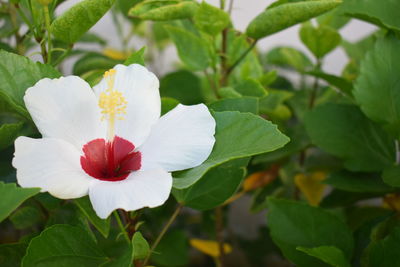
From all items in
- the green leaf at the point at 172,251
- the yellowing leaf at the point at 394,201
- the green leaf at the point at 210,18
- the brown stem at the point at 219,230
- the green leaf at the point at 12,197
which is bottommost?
the green leaf at the point at 172,251

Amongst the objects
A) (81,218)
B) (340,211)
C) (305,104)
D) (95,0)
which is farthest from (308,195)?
(95,0)

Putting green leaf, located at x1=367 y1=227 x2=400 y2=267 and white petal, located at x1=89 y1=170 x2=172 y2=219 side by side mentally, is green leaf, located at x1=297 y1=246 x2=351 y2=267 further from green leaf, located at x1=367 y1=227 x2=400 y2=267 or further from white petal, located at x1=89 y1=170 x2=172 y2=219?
white petal, located at x1=89 y1=170 x2=172 y2=219

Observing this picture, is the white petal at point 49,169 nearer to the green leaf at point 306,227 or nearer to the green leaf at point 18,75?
the green leaf at point 18,75

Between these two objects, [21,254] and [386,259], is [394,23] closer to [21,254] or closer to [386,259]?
[386,259]

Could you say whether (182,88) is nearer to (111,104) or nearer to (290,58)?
(290,58)

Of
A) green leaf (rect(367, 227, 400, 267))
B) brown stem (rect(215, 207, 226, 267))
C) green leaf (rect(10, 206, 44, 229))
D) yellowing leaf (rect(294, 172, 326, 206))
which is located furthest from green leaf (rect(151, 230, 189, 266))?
green leaf (rect(367, 227, 400, 267))

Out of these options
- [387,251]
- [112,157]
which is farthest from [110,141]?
[387,251]

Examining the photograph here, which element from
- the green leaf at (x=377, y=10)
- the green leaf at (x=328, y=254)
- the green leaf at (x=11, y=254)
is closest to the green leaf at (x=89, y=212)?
the green leaf at (x=11, y=254)
